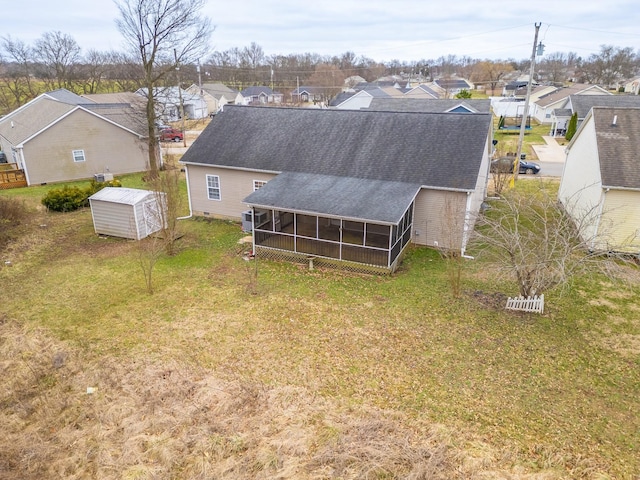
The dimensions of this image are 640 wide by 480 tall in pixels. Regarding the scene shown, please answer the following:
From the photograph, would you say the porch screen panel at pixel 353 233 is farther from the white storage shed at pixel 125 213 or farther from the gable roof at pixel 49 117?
the gable roof at pixel 49 117

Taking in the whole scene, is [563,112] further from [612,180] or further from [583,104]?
[612,180]

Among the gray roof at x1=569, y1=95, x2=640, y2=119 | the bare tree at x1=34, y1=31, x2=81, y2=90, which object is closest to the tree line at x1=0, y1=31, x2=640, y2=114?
the bare tree at x1=34, y1=31, x2=81, y2=90

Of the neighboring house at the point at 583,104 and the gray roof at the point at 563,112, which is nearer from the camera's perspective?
the neighboring house at the point at 583,104

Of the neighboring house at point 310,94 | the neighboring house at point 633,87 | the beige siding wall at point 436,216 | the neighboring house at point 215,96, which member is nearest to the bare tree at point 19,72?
the neighboring house at point 215,96

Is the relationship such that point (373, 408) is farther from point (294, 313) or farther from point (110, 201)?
point (110, 201)

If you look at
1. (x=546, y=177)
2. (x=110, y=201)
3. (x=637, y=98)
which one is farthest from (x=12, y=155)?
(x=637, y=98)

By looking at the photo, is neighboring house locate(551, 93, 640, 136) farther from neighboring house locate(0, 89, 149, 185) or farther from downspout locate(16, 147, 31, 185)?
downspout locate(16, 147, 31, 185)
